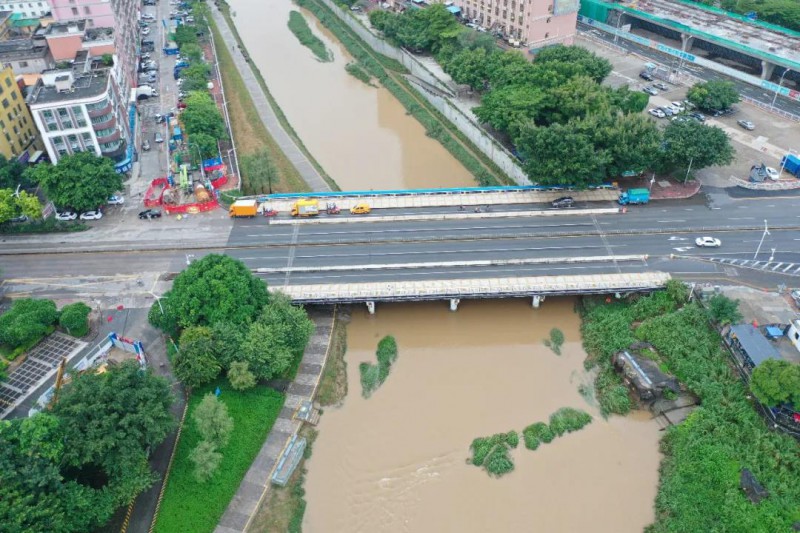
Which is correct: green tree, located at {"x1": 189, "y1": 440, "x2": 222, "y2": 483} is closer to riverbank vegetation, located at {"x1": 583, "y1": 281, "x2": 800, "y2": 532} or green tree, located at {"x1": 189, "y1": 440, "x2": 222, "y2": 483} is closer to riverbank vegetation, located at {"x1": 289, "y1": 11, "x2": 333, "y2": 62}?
riverbank vegetation, located at {"x1": 583, "y1": 281, "x2": 800, "y2": 532}

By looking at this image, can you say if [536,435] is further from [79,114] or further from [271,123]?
[271,123]

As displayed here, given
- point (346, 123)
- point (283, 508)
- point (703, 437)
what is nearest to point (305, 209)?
point (346, 123)

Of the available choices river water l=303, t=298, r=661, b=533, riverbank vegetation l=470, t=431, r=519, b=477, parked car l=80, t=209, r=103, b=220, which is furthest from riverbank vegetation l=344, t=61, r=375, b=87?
riverbank vegetation l=470, t=431, r=519, b=477

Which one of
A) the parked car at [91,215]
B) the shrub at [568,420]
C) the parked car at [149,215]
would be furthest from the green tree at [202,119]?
the shrub at [568,420]

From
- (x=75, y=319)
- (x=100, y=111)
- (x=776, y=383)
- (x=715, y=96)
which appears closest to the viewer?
(x=776, y=383)

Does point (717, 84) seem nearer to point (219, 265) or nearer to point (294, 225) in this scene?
point (294, 225)

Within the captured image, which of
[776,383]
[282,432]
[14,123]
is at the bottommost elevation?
[282,432]
